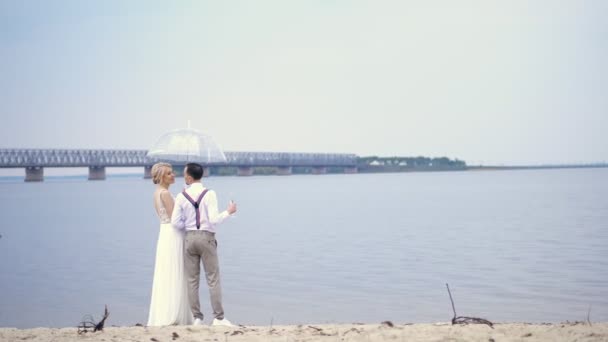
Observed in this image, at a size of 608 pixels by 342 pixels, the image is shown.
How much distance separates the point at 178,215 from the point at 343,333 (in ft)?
8.36

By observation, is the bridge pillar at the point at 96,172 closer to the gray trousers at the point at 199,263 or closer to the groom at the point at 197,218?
the gray trousers at the point at 199,263

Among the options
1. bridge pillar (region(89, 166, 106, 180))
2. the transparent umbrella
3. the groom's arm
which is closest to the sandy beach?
the groom's arm

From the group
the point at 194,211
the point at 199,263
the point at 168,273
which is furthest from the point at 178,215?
the point at 168,273

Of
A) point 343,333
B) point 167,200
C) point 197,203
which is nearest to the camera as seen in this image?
point 343,333

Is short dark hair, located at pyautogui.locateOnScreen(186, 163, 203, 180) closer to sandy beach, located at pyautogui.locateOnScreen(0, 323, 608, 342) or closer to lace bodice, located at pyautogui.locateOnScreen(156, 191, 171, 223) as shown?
lace bodice, located at pyautogui.locateOnScreen(156, 191, 171, 223)

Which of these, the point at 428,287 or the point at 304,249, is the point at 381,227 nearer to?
the point at 304,249

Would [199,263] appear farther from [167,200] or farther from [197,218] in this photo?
[167,200]

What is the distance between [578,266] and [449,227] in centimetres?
1579

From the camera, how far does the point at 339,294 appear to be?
16609 millimetres

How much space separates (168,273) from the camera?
1102 centimetres

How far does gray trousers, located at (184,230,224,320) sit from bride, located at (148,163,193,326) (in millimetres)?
132

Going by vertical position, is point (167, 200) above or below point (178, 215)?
above

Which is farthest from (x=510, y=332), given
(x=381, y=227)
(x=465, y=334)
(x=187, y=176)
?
(x=381, y=227)

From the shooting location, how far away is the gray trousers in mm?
10688
